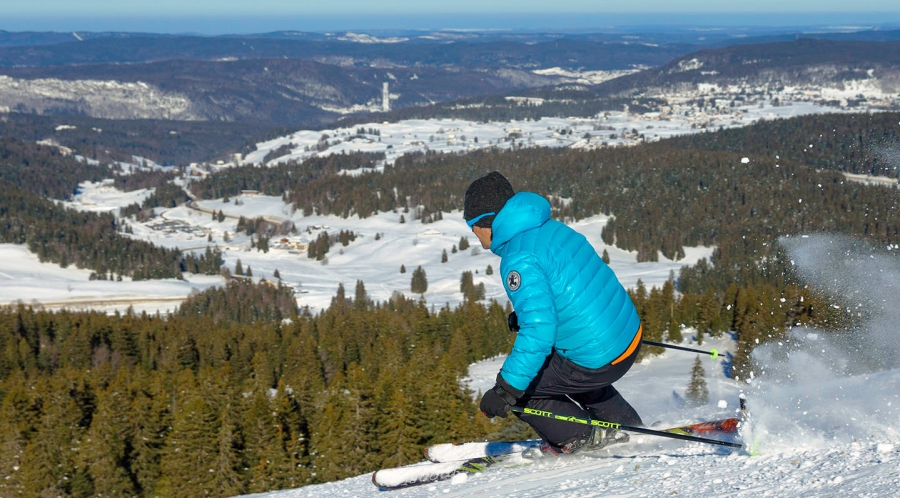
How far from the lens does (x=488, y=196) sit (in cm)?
705

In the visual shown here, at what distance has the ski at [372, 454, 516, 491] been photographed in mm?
10672

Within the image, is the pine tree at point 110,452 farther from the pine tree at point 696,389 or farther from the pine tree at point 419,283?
the pine tree at point 419,283

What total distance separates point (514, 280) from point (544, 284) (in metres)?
0.26

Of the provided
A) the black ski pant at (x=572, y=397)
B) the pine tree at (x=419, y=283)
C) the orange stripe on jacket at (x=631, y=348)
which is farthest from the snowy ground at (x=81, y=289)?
the orange stripe on jacket at (x=631, y=348)

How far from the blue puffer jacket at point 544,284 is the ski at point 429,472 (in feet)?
12.4

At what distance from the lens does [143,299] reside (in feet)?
300

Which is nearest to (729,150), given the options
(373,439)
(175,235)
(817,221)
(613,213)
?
(613,213)

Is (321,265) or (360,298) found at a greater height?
(360,298)

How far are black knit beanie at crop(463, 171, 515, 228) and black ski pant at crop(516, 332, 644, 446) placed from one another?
5.97 feet

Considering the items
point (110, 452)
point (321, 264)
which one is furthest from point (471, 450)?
point (321, 264)

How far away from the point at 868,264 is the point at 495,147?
596ft

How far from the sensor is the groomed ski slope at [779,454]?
300 inches

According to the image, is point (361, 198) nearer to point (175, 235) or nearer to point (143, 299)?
point (175, 235)

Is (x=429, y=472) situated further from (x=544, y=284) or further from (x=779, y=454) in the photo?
(x=544, y=284)
